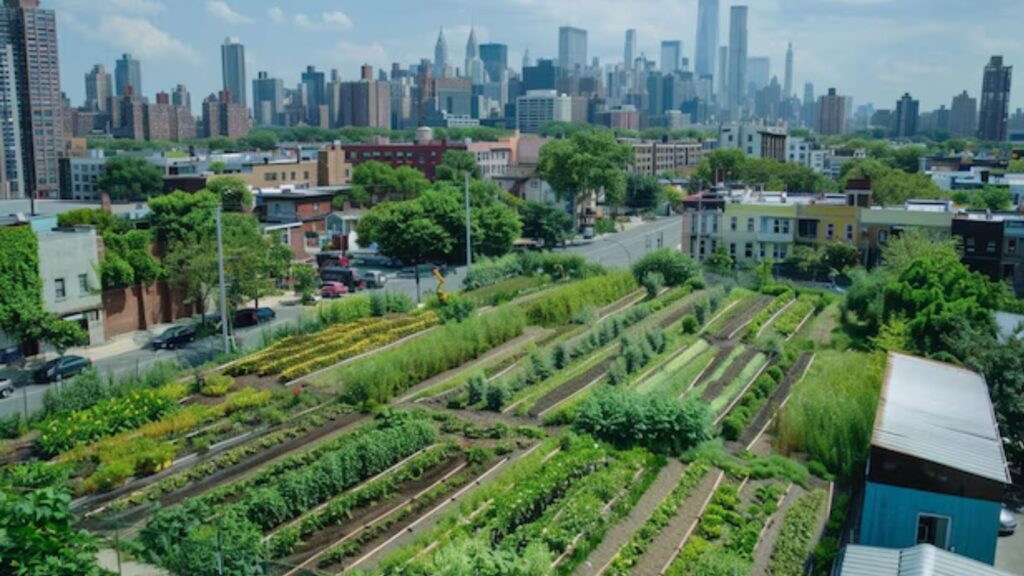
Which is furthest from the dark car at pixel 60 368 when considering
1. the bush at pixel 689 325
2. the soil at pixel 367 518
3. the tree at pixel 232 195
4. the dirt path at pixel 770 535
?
the tree at pixel 232 195

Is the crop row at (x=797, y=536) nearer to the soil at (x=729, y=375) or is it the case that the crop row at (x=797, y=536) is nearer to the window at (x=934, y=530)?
the window at (x=934, y=530)

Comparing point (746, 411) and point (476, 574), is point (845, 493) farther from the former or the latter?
point (476, 574)

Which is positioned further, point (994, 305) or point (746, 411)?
point (994, 305)

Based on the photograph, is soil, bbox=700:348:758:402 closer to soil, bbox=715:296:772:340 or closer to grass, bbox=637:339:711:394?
grass, bbox=637:339:711:394

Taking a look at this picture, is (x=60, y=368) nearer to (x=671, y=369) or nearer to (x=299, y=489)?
(x=299, y=489)

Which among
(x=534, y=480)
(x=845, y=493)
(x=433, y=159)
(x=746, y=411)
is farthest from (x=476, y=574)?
(x=433, y=159)

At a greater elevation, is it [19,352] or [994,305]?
[994,305]

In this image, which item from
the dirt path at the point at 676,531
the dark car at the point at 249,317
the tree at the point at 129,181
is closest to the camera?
the dirt path at the point at 676,531
